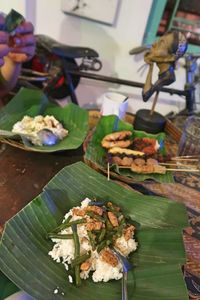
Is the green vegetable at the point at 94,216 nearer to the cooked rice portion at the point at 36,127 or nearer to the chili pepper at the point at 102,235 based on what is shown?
the chili pepper at the point at 102,235

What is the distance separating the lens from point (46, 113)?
1.33 meters

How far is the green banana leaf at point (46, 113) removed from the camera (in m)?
1.16

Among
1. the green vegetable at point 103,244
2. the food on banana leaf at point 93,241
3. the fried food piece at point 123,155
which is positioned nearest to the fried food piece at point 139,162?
the fried food piece at point 123,155

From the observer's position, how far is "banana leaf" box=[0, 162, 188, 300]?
603mm

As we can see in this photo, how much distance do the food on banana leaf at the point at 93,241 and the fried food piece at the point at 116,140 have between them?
15.4 inches

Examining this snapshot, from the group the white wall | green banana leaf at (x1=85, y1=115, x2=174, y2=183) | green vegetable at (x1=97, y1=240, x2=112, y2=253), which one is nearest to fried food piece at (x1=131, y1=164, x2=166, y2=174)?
green banana leaf at (x1=85, y1=115, x2=174, y2=183)

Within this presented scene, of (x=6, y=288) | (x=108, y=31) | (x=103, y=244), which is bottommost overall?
(x=6, y=288)

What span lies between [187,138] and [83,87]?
170cm

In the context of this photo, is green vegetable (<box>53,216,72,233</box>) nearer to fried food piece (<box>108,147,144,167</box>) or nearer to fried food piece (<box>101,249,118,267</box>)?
fried food piece (<box>101,249,118,267</box>)

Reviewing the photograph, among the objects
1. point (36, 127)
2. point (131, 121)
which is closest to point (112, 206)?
point (36, 127)

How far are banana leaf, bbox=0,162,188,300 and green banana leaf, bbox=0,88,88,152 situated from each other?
0.93 feet

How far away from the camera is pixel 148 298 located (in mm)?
603

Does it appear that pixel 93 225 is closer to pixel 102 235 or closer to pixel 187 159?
pixel 102 235

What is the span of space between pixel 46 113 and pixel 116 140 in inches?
16.4
